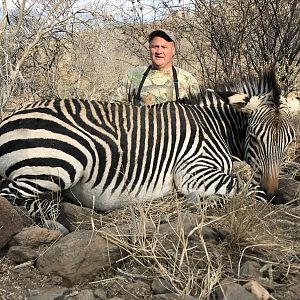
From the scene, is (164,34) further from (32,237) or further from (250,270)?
(250,270)

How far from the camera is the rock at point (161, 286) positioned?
2.14m

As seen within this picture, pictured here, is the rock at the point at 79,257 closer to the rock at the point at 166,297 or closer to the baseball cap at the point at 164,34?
the rock at the point at 166,297

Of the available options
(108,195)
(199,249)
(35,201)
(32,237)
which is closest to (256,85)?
(108,195)

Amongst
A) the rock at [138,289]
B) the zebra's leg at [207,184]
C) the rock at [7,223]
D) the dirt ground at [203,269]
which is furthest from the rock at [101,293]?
the zebra's leg at [207,184]

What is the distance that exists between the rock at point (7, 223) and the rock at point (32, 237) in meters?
0.04

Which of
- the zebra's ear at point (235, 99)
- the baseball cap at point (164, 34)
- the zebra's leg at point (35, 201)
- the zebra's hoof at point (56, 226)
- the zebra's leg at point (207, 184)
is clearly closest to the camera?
the zebra's hoof at point (56, 226)

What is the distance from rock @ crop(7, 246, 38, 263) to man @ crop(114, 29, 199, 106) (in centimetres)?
275

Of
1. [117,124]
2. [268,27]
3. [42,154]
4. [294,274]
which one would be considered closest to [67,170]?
[42,154]

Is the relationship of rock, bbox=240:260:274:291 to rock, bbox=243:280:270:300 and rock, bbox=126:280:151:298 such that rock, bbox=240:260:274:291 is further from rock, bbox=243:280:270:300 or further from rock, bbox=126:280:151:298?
rock, bbox=126:280:151:298

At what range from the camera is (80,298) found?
2.11m

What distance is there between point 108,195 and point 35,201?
1.93ft

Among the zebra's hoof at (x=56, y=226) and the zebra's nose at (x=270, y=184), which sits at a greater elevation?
the zebra's nose at (x=270, y=184)

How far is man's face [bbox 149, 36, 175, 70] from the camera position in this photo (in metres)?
4.80

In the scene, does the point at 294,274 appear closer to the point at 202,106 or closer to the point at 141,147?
the point at 141,147
